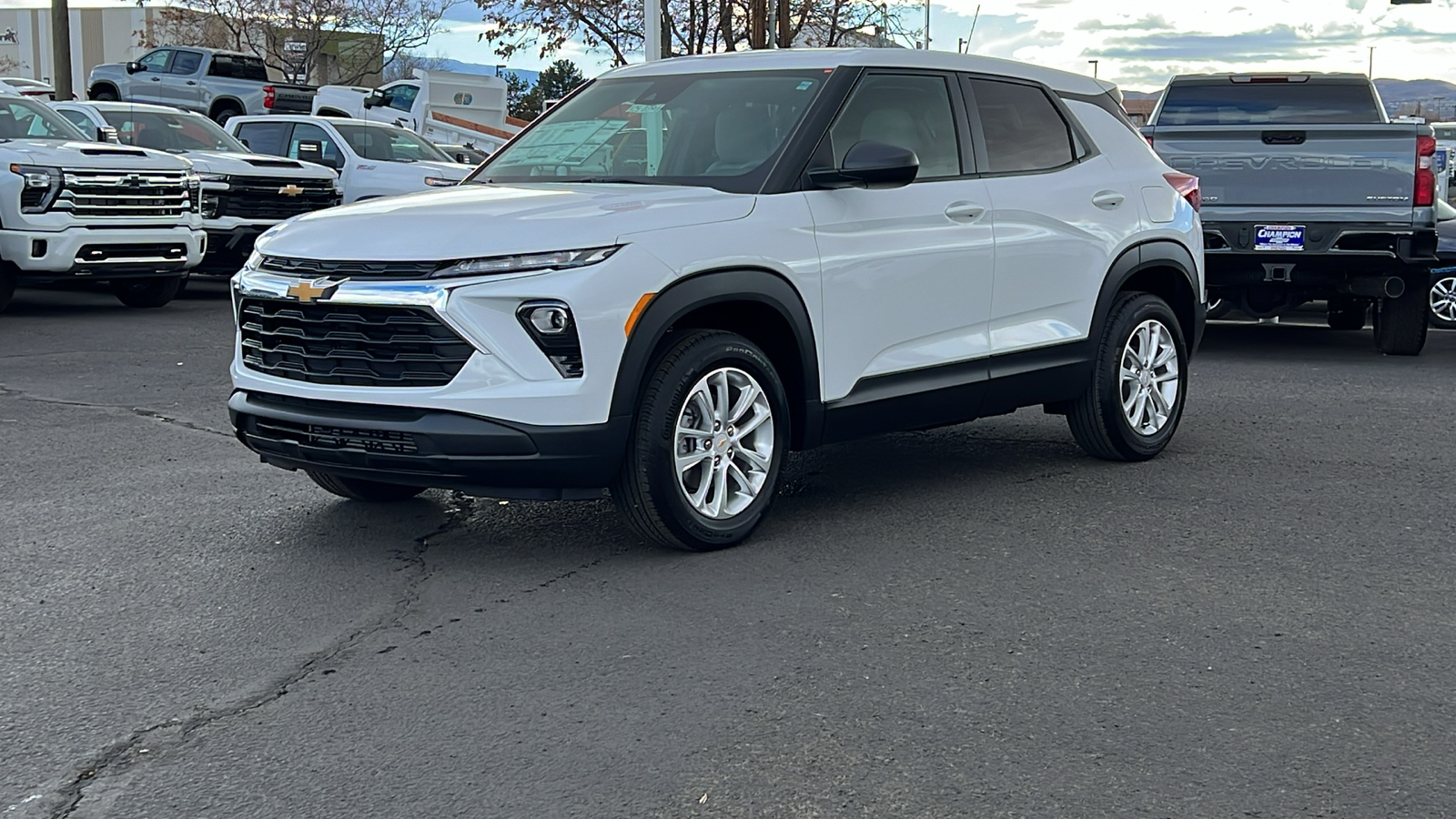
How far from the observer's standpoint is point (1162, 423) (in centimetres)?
795

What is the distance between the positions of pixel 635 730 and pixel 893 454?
4087 mm

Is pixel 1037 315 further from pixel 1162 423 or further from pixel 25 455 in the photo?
pixel 25 455

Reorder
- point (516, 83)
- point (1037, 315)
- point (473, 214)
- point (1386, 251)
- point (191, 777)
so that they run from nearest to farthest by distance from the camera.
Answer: point (191, 777), point (473, 214), point (1037, 315), point (1386, 251), point (516, 83)

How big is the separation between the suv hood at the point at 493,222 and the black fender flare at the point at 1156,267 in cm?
223

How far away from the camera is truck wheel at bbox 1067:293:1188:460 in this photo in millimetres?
7609

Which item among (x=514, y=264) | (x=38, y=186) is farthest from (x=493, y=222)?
(x=38, y=186)

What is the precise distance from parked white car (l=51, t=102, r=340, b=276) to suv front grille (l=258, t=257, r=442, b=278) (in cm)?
1090

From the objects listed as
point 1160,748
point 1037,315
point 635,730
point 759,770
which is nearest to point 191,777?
point 635,730

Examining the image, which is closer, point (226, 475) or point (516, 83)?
point (226, 475)

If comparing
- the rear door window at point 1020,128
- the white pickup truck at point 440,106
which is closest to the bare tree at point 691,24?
the white pickup truck at point 440,106

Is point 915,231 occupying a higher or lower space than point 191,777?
higher

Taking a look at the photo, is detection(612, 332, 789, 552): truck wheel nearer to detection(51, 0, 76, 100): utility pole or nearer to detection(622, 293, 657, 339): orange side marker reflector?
detection(622, 293, 657, 339): orange side marker reflector

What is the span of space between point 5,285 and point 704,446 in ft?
34.4

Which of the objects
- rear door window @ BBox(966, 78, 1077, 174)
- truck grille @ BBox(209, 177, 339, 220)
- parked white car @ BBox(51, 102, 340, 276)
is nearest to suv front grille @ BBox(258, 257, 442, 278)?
rear door window @ BBox(966, 78, 1077, 174)
